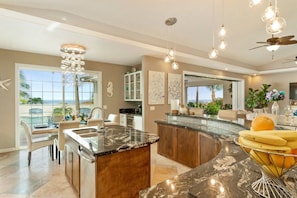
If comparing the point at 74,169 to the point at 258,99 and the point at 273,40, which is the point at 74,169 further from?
the point at 258,99

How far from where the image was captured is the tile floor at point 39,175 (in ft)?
8.45

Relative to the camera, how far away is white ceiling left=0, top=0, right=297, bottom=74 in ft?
9.92

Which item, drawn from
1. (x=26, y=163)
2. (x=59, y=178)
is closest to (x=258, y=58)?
(x=59, y=178)

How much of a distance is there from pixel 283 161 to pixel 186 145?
9.06 feet

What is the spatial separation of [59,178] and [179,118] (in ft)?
8.91

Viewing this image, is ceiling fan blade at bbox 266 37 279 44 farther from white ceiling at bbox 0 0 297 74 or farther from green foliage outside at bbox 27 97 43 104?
green foliage outside at bbox 27 97 43 104

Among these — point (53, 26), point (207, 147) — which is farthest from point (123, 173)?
point (53, 26)

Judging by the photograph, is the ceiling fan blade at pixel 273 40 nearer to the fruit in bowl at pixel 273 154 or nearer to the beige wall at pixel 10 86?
the fruit in bowl at pixel 273 154

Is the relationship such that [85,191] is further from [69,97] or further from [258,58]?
[258,58]

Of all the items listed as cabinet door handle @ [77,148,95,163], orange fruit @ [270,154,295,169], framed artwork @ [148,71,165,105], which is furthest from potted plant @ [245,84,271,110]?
orange fruit @ [270,154,295,169]

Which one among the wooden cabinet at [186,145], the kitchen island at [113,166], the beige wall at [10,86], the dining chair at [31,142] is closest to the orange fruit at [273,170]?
the kitchen island at [113,166]

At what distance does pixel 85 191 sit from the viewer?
1958mm

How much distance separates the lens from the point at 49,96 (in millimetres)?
5391

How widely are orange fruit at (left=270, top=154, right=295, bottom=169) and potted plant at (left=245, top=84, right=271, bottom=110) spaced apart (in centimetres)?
882
